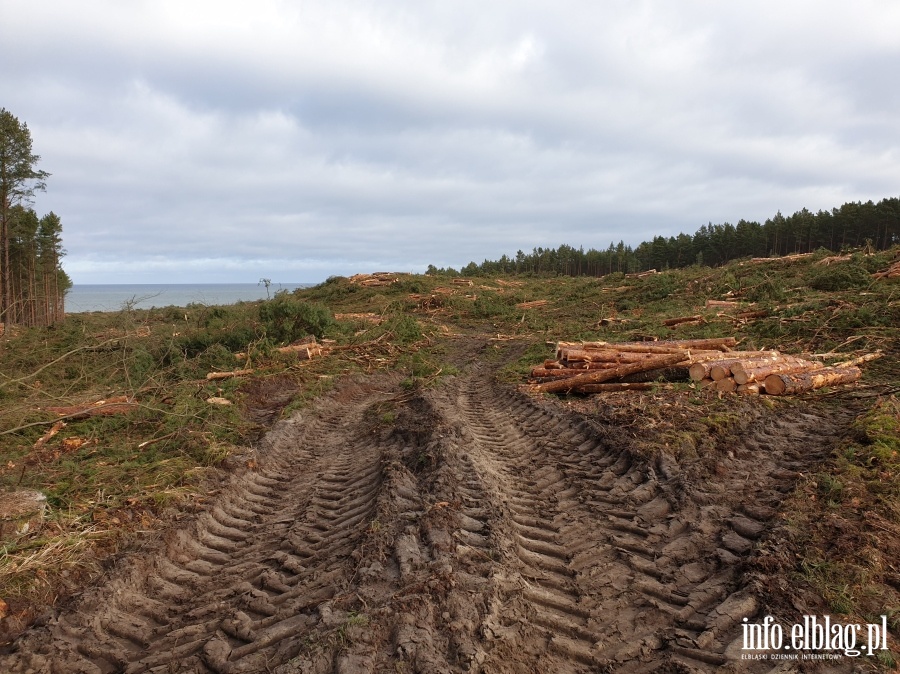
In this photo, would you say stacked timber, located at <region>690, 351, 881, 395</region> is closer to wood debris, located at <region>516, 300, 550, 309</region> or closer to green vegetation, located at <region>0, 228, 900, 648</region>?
green vegetation, located at <region>0, 228, 900, 648</region>

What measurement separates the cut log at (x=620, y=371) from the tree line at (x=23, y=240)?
16.7 metres

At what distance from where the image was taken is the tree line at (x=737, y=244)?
1612 inches

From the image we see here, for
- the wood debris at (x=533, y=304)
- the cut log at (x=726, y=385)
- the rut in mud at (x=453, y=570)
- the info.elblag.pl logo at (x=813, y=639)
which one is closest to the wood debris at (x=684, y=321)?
the cut log at (x=726, y=385)

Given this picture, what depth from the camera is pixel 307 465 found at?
255 inches

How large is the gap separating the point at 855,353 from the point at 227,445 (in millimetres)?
10743

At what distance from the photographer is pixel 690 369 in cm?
808

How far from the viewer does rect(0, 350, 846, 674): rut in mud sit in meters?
2.85

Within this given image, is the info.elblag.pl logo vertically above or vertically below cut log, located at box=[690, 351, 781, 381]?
below

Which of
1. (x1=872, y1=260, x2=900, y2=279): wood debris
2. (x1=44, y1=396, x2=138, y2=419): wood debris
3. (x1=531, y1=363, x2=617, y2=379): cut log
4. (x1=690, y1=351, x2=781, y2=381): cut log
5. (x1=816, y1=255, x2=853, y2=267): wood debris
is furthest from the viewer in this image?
(x1=816, y1=255, x2=853, y2=267): wood debris

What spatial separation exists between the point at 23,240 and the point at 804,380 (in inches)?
1486

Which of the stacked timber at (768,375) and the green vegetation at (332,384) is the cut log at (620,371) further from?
the green vegetation at (332,384)

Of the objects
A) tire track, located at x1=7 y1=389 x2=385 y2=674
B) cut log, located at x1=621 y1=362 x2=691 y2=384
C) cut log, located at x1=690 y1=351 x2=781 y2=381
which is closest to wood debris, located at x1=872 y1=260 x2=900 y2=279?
cut log, located at x1=690 y1=351 x2=781 y2=381

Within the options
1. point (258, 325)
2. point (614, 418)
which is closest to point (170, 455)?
point (614, 418)

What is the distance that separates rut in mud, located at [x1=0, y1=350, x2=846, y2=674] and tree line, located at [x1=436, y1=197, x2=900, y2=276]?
35258mm
